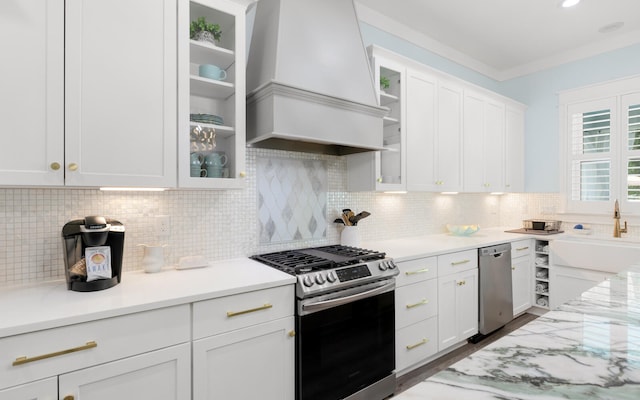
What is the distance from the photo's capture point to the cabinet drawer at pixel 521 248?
11.1 feet

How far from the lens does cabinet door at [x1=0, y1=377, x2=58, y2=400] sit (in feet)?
3.70

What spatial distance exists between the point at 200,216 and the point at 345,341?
1183mm

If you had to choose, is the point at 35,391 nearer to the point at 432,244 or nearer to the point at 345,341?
the point at 345,341

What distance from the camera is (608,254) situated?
3150 mm

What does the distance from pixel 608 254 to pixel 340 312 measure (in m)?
2.89

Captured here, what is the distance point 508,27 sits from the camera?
10.8 feet

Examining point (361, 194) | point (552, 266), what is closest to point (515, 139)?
point (552, 266)

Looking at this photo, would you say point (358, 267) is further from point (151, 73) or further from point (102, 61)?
point (102, 61)

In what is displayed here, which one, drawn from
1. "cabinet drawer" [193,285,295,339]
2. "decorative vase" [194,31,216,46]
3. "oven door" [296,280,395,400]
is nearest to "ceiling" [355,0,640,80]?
"decorative vase" [194,31,216,46]

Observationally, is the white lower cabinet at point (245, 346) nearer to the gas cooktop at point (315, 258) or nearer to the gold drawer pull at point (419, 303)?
the gas cooktop at point (315, 258)

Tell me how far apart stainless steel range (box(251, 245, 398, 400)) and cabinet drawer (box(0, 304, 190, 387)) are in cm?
64

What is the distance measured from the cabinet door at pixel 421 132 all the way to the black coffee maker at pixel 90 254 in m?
2.21

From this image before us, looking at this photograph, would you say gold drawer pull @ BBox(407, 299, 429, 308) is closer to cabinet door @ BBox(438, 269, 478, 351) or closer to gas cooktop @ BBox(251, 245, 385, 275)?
cabinet door @ BBox(438, 269, 478, 351)

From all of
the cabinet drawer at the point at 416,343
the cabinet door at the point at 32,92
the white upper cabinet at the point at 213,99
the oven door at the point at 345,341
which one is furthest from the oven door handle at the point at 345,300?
the cabinet door at the point at 32,92
